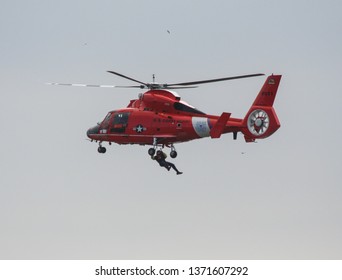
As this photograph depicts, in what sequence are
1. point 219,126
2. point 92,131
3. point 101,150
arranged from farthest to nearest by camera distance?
point 92,131 < point 101,150 < point 219,126

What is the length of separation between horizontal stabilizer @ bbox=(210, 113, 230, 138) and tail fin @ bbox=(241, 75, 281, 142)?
1.14 meters

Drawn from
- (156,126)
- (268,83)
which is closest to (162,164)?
(156,126)

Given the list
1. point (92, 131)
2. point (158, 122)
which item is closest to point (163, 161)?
point (158, 122)

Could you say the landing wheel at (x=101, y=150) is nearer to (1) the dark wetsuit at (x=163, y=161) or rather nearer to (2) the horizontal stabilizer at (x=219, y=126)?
(1) the dark wetsuit at (x=163, y=161)

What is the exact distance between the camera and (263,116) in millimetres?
86625

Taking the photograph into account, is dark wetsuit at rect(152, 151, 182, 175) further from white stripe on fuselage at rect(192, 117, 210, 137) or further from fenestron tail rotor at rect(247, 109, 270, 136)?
fenestron tail rotor at rect(247, 109, 270, 136)

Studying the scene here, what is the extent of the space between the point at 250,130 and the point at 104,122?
11.4m

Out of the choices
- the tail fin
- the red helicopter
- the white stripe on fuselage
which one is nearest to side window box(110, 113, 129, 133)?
the red helicopter

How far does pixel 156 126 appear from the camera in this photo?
8975 centimetres

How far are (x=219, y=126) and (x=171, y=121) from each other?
367 cm

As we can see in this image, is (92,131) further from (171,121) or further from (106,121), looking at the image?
(171,121)

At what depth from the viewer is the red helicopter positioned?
86.7 meters

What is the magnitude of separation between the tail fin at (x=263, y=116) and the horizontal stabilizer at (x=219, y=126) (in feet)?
3.74
